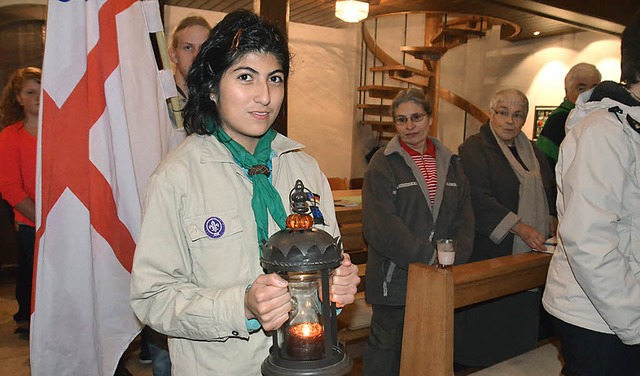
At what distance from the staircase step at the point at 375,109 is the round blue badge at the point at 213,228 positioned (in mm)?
6869

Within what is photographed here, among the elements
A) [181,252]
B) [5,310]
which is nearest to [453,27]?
[5,310]

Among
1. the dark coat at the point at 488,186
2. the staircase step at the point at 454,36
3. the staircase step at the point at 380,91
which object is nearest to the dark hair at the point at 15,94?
the dark coat at the point at 488,186

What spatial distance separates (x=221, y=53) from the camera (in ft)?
3.85

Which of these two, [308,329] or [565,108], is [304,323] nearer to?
[308,329]

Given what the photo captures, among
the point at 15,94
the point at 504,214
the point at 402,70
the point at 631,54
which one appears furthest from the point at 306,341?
the point at 402,70

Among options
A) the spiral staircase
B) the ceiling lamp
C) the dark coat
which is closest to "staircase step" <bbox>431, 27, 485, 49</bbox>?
the spiral staircase

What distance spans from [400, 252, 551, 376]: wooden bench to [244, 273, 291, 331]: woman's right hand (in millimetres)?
1203

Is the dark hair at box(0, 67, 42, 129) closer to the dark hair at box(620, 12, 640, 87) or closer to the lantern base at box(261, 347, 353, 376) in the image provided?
the lantern base at box(261, 347, 353, 376)

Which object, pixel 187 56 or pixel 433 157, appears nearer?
pixel 187 56

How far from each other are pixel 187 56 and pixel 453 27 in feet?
20.2

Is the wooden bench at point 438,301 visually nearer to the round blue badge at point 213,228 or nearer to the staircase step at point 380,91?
the round blue badge at point 213,228

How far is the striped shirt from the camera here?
104 inches

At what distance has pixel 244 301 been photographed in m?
1.06

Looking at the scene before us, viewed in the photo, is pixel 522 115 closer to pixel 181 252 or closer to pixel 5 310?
pixel 181 252
